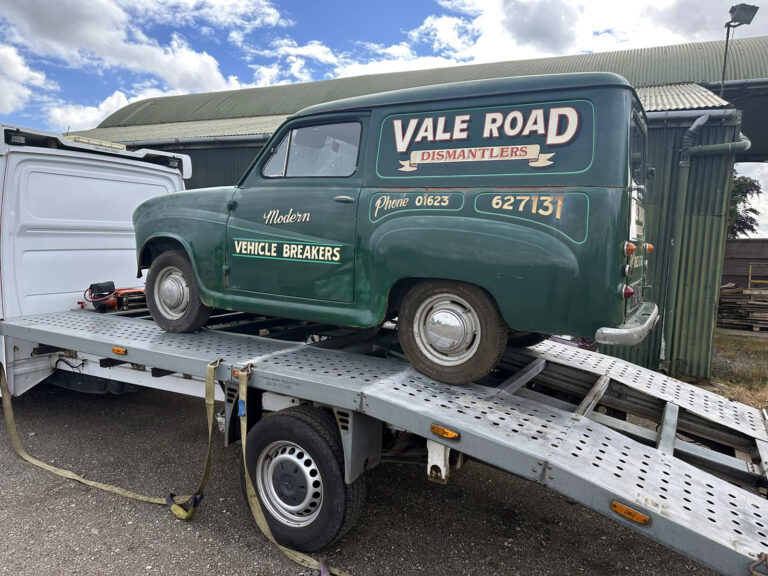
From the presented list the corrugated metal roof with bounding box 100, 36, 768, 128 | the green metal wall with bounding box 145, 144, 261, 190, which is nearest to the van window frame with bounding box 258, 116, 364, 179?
the green metal wall with bounding box 145, 144, 261, 190

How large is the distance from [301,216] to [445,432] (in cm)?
175

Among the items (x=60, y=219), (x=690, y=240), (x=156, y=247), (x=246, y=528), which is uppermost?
(x=690, y=240)

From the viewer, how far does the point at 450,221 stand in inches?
119

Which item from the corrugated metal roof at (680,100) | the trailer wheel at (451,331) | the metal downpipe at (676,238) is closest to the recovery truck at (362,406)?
the trailer wheel at (451,331)

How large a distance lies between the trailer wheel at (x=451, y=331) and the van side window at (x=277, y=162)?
1.38 m

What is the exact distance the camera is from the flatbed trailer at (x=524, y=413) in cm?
222

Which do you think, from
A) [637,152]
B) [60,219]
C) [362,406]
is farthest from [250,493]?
[60,219]

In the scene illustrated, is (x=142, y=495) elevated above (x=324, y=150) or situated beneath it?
situated beneath

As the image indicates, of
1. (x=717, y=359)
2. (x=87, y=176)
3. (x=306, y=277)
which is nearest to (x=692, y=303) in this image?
(x=717, y=359)

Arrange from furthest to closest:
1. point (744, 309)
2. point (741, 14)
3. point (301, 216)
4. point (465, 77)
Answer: point (465, 77)
point (744, 309)
point (741, 14)
point (301, 216)

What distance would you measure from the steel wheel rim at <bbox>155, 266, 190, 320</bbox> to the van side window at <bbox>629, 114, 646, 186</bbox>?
10.7 feet

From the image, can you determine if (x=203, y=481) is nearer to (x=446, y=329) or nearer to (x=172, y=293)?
(x=172, y=293)

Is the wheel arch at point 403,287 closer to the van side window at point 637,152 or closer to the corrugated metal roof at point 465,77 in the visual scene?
the van side window at point 637,152

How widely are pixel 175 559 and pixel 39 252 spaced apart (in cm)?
325
